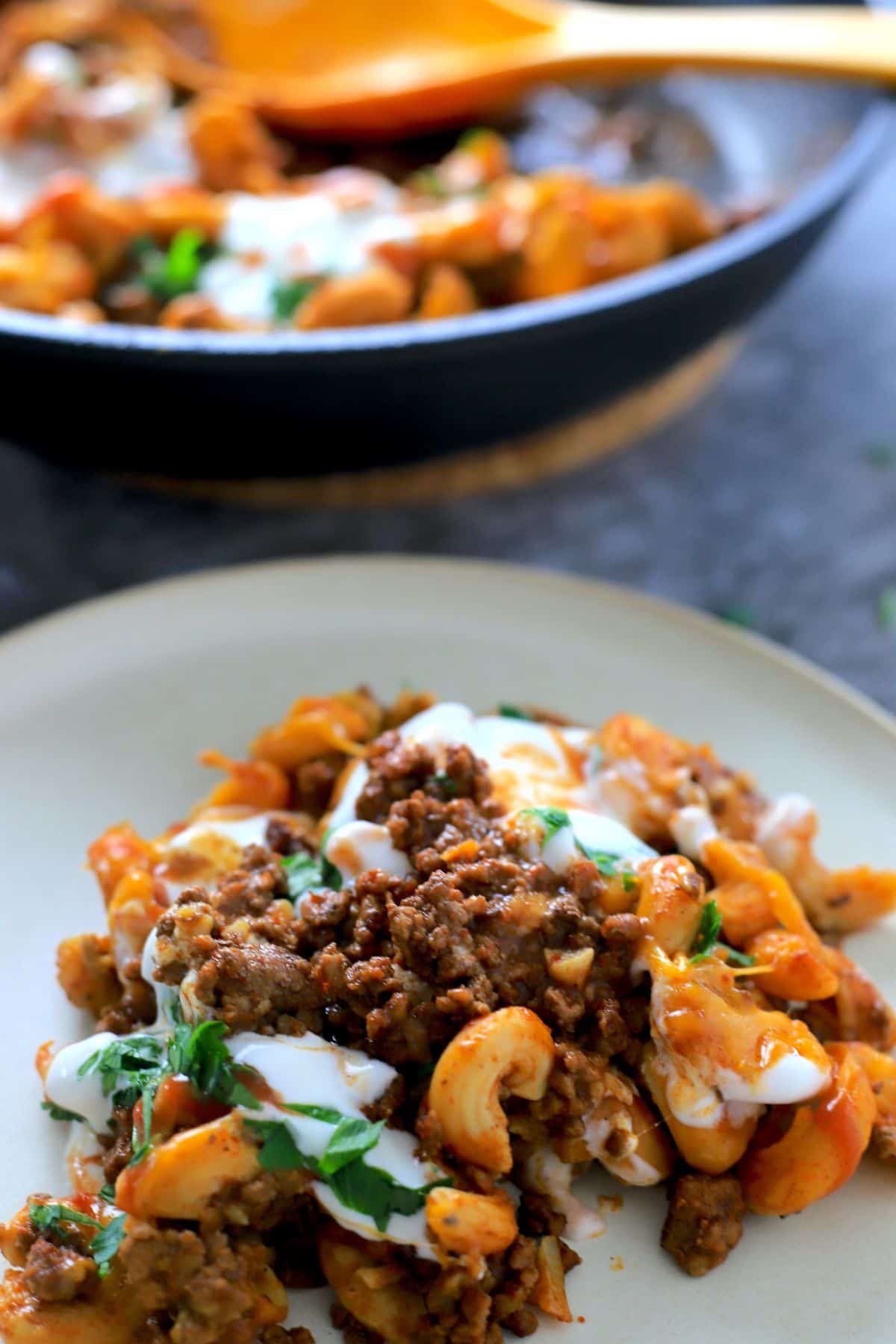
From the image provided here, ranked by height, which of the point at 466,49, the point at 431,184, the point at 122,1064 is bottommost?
the point at 122,1064

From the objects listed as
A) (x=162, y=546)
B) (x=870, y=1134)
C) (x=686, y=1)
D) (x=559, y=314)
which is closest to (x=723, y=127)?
(x=686, y=1)

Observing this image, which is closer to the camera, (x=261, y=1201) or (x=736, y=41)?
(x=261, y=1201)

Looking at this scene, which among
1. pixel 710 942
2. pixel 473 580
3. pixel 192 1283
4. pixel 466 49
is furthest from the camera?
pixel 466 49

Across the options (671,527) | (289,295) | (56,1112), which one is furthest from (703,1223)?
(289,295)

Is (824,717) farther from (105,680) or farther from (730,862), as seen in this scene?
(105,680)

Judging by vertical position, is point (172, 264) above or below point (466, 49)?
below

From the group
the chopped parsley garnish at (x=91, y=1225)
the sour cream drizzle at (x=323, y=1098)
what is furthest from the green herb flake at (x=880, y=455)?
the chopped parsley garnish at (x=91, y=1225)

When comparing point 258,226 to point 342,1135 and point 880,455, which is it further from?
point 342,1135
